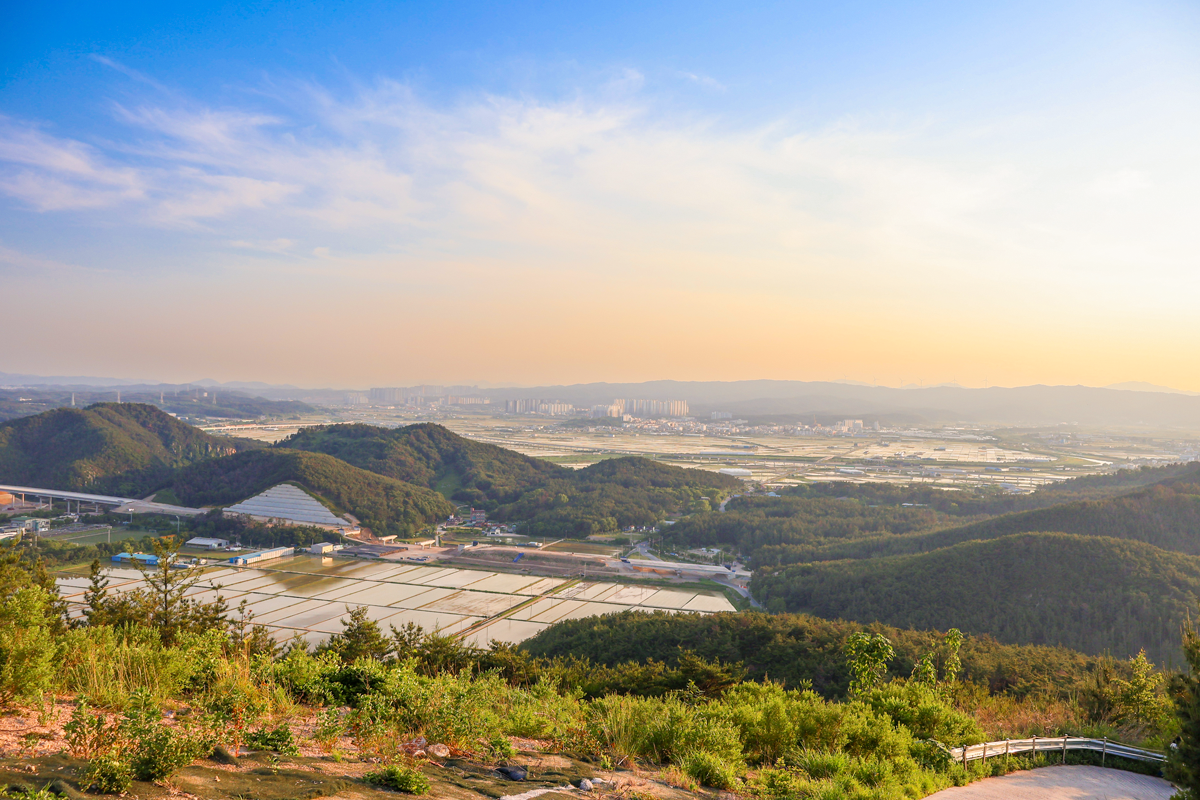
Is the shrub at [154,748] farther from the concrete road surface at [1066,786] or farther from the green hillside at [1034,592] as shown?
the green hillside at [1034,592]

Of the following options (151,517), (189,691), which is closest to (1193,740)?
(189,691)

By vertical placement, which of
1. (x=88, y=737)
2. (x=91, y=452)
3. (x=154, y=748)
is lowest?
(x=91, y=452)

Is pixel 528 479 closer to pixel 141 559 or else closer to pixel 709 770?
pixel 141 559

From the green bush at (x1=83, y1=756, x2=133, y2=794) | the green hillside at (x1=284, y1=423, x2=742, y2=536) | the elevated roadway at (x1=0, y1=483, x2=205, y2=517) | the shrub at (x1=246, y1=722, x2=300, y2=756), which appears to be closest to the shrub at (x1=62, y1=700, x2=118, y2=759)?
the green bush at (x1=83, y1=756, x2=133, y2=794)

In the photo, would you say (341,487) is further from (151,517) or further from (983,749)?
(983,749)

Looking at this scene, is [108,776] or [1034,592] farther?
[1034,592]

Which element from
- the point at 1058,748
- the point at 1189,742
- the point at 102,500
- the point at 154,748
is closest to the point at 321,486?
the point at 102,500
